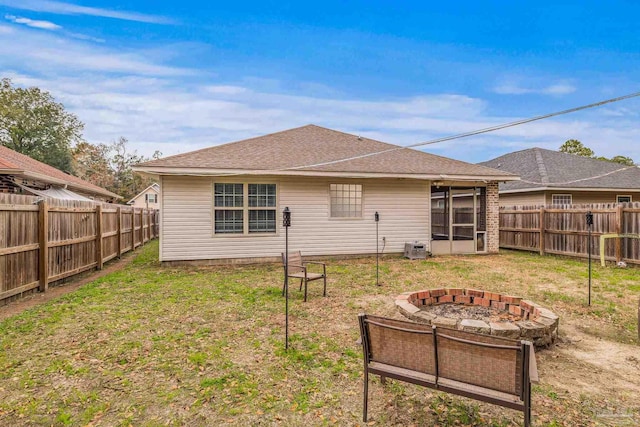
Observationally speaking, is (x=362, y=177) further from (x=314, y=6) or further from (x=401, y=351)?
(x=401, y=351)

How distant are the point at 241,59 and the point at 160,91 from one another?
458cm

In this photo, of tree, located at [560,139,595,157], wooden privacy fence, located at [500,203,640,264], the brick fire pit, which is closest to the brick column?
wooden privacy fence, located at [500,203,640,264]

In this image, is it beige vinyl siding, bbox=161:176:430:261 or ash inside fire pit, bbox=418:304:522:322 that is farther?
beige vinyl siding, bbox=161:176:430:261

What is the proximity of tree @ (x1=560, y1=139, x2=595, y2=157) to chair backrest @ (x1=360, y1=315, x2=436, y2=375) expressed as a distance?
148 ft

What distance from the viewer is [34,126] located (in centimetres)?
3039

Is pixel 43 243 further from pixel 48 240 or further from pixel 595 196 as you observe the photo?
pixel 595 196

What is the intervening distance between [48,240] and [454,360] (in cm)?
792

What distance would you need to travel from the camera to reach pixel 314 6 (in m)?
12.3

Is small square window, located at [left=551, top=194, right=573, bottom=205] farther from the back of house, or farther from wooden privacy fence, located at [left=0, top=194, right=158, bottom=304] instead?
wooden privacy fence, located at [left=0, top=194, right=158, bottom=304]

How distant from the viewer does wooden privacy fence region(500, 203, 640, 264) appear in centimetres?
984

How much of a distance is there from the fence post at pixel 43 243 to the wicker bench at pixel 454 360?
7.02m

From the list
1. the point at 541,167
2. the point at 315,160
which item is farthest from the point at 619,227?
the point at 315,160

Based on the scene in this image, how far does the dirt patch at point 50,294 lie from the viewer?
5617 millimetres

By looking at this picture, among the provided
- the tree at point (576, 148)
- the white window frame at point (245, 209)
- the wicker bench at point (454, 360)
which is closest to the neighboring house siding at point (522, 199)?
the white window frame at point (245, 209)
